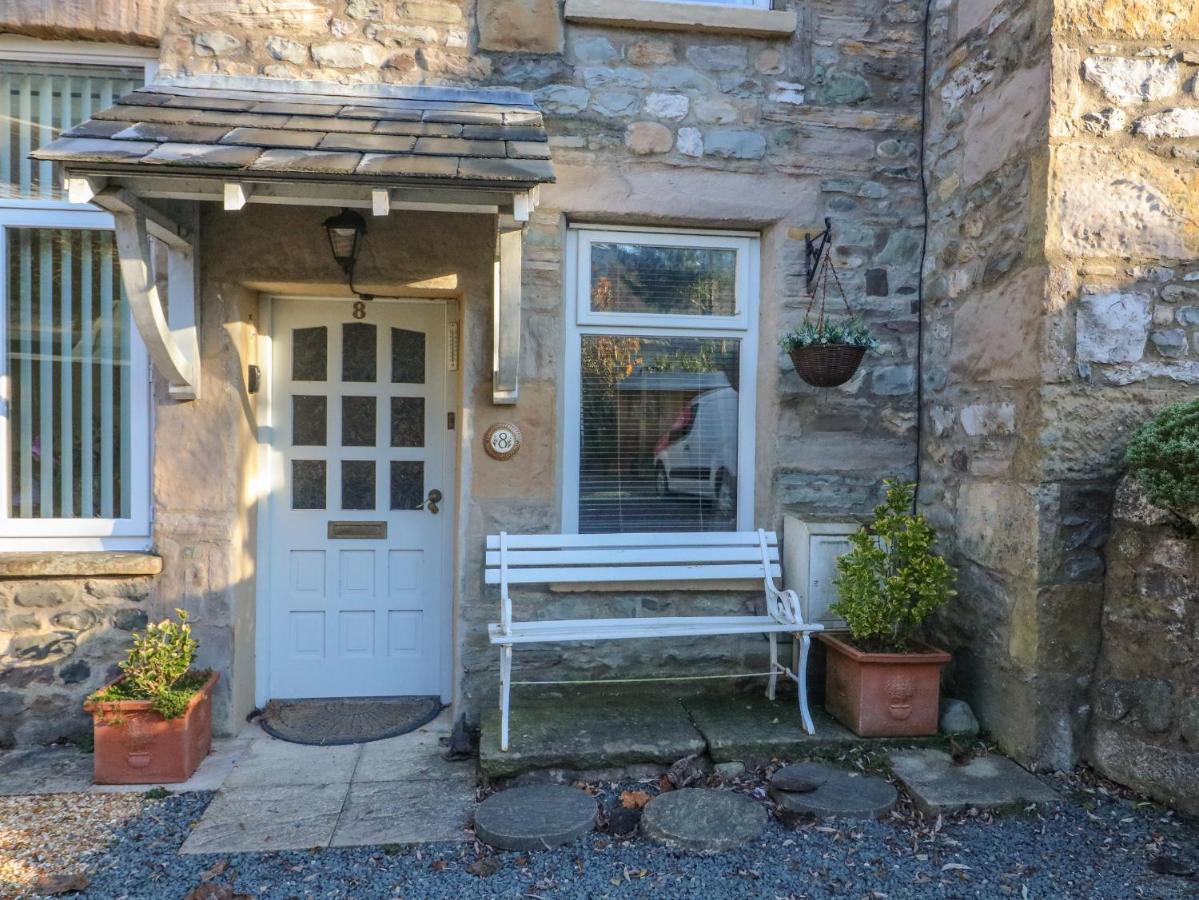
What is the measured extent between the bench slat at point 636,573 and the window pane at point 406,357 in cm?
117

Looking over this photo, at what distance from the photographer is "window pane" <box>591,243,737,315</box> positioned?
4172 mm

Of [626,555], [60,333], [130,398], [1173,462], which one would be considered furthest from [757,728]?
[60,333]

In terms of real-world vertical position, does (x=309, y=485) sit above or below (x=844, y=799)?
above

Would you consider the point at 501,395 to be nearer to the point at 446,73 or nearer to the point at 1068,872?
the point at 446,73

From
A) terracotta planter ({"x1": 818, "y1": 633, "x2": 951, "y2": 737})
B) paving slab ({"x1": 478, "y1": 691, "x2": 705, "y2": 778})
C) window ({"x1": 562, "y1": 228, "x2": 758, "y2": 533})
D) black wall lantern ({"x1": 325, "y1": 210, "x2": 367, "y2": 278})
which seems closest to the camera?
paving slab ({"x1": 478, "y1": 691, "x2": 705, "y2": 778})

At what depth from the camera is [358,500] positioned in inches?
171

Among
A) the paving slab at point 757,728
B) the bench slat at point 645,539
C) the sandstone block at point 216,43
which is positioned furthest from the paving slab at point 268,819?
the sandstone block at point 216,43

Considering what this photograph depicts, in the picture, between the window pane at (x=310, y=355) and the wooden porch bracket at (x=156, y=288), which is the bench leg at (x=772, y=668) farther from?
the wooden porch bracket at (x=156, y=288)

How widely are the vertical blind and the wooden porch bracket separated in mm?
377

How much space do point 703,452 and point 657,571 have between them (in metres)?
0.69

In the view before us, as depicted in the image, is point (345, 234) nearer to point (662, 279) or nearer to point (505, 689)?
point (662, 279)

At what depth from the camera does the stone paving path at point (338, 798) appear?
9.74ft

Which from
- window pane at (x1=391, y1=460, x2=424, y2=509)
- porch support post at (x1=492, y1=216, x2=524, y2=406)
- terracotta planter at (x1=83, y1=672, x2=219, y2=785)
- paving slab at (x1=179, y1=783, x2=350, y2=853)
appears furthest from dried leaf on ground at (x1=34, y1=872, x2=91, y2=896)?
porch support post at (x1=492, y1=216, x2=524, y2=406)

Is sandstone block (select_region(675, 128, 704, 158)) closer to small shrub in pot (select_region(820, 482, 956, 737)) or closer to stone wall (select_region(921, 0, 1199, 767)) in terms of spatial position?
stone wall (select_region(921, 0, 1199, 767))
